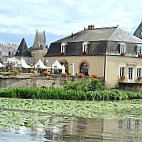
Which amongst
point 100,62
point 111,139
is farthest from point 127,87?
point 111,139

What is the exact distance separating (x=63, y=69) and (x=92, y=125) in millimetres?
21748

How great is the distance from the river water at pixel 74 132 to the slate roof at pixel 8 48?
43949 mm

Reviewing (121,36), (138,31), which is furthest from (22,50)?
(121,36)

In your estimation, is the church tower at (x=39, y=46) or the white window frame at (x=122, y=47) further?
the church tower at (x=39, y=46)

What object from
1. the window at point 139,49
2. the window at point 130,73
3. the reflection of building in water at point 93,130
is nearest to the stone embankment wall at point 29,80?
the window at point 130,73

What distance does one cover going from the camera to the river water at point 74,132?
10102 millimetres

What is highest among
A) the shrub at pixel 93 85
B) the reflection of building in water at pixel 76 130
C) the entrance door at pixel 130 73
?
the entrance door at pixel 130 73

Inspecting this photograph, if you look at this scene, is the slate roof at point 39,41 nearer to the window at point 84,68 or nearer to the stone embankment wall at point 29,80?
the window at point 84,68

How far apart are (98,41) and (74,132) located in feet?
84.5

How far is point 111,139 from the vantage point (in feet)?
34.2

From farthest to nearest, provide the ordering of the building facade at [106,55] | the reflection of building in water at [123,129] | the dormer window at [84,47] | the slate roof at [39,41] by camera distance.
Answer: the slate roof at [39,41], the dormer window at [84,47], the building facade at [106,55], the reflection of building in water at [123,129]

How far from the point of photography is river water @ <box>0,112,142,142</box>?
1010 centimetres

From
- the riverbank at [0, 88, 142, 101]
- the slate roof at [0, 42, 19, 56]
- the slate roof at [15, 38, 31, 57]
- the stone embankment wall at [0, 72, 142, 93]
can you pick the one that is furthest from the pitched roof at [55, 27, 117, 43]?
the slate roof at [0, 42, 19, 56]

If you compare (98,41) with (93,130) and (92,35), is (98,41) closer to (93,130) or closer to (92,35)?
(92,35)
